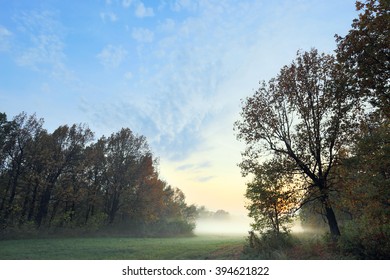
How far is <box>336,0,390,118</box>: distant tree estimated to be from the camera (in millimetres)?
13477

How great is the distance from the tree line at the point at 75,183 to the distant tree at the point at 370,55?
3974 cm

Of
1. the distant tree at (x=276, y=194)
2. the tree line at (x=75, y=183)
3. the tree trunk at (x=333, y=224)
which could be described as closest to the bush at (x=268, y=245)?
the distant tree at (x=276, y=194)

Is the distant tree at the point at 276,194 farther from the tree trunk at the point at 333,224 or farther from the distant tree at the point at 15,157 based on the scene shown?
the distant tree at the point at 15,157

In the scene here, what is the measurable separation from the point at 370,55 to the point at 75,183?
46.8 m

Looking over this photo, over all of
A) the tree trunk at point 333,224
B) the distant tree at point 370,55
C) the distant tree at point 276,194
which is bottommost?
the tree trunk at point 333,224

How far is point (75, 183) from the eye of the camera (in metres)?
47.0

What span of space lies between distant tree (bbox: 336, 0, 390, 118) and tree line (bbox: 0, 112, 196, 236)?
3974 cm

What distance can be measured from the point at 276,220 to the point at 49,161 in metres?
37.4

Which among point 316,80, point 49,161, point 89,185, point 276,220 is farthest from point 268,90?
point 89,185

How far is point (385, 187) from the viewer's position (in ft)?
50.4

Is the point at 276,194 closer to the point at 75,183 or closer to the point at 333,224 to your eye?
the point at 333,224

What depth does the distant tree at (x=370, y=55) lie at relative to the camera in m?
→ 13.5

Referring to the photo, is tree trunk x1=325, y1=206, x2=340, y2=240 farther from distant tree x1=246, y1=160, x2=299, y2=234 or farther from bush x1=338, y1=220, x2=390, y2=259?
bush x1=338, y1=220, x2=390, y2=259

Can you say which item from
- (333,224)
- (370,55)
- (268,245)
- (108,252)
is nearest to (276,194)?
(268,245)
